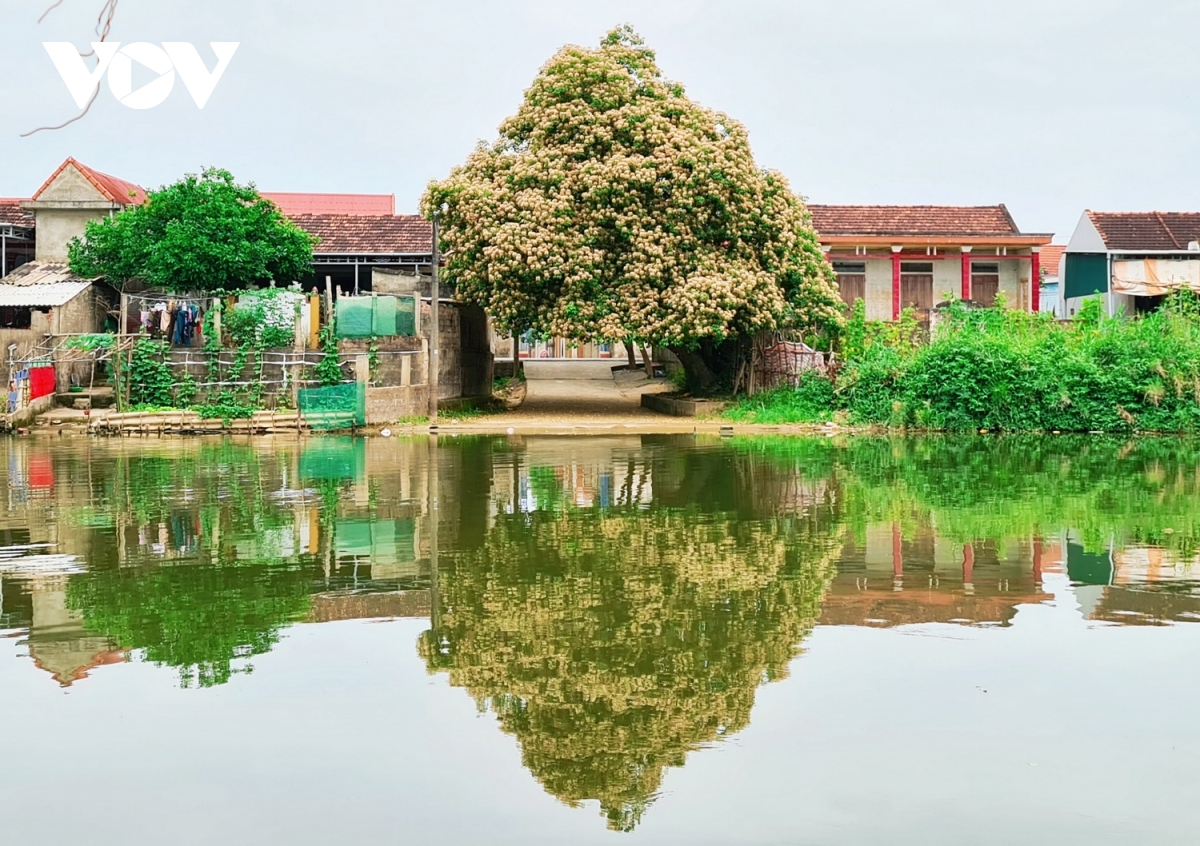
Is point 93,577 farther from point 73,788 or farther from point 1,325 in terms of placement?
point 1,325

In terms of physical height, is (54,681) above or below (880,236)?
below

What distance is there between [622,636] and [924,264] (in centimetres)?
2928

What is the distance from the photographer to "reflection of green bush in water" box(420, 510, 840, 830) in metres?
5.69

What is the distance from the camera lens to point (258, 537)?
11156mm

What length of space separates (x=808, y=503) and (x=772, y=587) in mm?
4717

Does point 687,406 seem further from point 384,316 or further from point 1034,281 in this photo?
point 1034,281

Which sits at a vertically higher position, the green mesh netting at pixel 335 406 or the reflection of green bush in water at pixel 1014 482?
the green mesh netting at pixel 335 406

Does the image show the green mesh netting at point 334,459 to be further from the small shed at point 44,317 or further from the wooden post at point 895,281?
the wooden post at point 895,281

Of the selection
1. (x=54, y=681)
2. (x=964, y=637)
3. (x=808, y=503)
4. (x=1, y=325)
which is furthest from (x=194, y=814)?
(x=1, y=325)

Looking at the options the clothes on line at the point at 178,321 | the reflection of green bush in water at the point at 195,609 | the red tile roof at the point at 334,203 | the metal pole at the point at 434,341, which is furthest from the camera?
the red tile roof at the point at 334,203

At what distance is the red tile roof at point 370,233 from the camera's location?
3378 cm

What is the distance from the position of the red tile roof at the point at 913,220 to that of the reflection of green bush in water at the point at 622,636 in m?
24.5

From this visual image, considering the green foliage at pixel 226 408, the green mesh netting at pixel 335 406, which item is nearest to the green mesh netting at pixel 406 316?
the green mesh netting at pixel 335 406

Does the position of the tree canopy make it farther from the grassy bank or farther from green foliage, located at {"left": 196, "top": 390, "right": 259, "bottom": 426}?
the grassy bank
